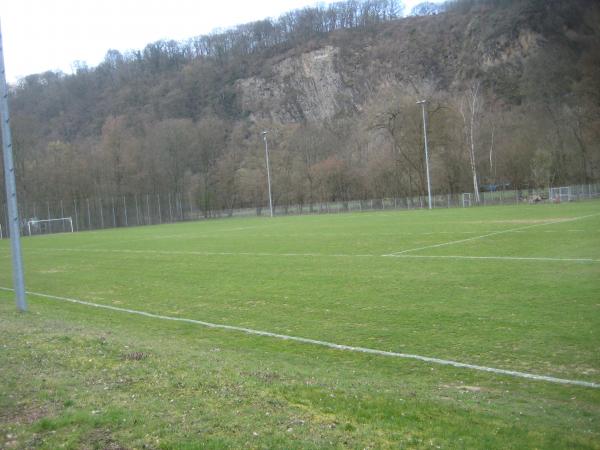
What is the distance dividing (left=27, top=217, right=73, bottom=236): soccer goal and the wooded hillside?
6774mm

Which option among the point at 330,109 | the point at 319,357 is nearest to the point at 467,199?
the point at 319,357

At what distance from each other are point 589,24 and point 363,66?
124m

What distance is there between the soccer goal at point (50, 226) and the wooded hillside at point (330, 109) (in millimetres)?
6774

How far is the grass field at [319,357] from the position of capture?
14.9ft

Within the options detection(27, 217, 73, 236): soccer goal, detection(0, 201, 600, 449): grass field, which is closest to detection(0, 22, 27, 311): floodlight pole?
detection(0, 201, 600, 449): grass field

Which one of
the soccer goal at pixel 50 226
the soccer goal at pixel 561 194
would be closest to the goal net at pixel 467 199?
the soccer goal at pixel 561 194

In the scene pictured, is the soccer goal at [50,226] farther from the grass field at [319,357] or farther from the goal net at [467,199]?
the grass field at [319,357]

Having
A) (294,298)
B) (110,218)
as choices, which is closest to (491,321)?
(294,298)

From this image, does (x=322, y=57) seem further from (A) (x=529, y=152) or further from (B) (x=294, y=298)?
(B) (x=294, y=298)

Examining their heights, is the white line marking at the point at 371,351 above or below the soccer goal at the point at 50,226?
below

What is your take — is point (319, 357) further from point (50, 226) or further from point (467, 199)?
point (50, 226)

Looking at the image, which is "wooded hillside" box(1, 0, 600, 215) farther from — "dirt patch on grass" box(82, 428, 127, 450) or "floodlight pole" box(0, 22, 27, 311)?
"floodlight pole" box(0, 22, 27, 311)

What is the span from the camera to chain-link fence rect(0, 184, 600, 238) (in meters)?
54.4

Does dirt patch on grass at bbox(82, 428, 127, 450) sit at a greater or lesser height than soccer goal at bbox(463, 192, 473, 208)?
lesser
